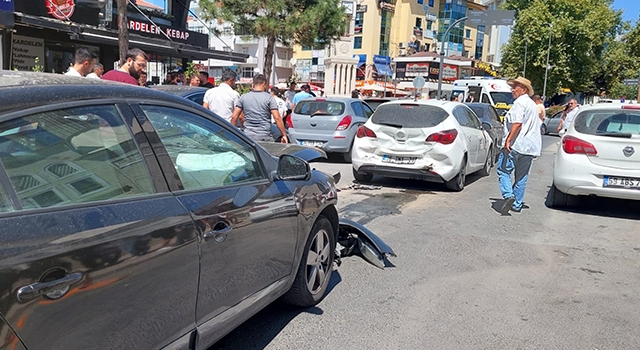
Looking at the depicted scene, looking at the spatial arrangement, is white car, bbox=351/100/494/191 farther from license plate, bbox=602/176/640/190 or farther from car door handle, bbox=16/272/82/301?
car door handle, bbox=16/272/82/301

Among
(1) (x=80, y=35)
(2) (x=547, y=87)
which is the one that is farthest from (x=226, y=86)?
(2) (x=547, y=87)

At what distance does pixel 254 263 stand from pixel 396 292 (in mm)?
1816

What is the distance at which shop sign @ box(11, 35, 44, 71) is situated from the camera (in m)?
17.4

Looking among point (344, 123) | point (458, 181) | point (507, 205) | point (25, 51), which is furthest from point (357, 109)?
point (25, 51)

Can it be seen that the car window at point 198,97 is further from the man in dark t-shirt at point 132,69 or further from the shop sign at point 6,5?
the shop sign at point 6,5

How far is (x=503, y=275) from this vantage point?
517cm

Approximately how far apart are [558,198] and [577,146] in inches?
37.5

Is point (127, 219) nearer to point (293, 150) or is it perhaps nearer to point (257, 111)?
point (293, 150)

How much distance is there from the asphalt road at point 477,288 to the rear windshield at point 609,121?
1.24 meters

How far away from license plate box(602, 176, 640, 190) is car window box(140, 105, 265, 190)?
5830 millimetres

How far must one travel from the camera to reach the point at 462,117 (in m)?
9.75

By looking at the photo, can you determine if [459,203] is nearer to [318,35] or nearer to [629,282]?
[629,282]

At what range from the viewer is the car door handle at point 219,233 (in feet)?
9.00

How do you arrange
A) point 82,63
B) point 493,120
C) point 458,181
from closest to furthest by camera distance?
1. point 82,63
2. point 458,181
3. point 493,120
